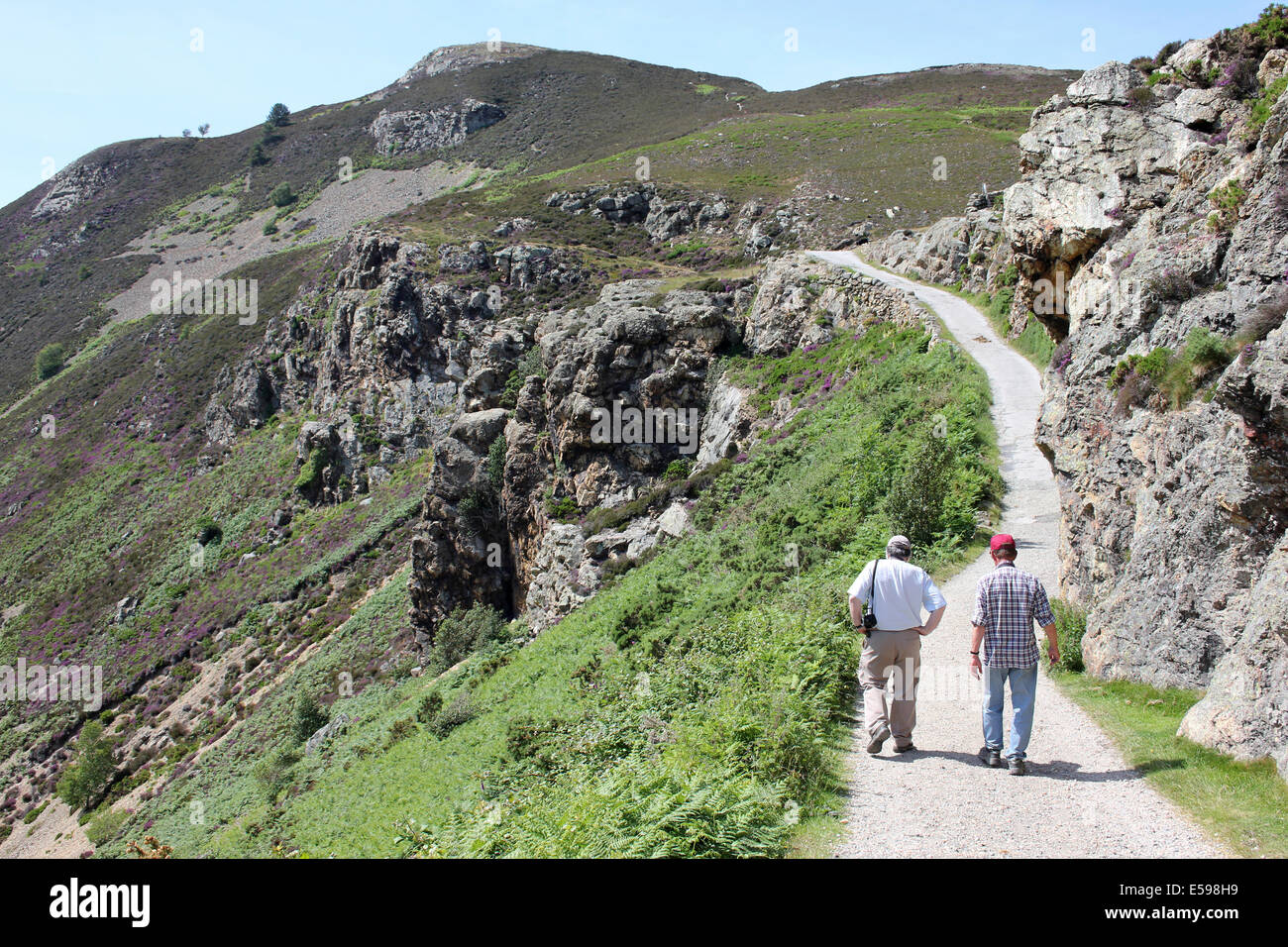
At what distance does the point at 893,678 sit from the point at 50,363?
112 metres

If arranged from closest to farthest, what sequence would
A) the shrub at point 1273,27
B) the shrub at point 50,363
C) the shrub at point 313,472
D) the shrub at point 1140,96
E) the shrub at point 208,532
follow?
the shrub at point 1273,27 < the shrub at point 1140,96 < the shrub at point 313,472 < the shrub at point 208,532 < the shrub at point 50,363

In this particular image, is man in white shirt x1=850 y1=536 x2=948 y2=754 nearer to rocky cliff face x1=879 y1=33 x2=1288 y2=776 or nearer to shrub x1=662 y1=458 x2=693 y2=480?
rocky cliff face x1=879 y1=33 x2=1288 y2=776

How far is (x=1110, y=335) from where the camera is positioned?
37.0 feet

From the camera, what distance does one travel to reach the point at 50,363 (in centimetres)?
9225

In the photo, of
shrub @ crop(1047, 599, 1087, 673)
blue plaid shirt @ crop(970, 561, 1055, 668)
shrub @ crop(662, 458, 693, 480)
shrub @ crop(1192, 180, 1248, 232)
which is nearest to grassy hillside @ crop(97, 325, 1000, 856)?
blue plaid shirt @ crop(970, 561, 1055, 668)

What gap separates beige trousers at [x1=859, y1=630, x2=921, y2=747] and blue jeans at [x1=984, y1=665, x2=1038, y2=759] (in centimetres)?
69

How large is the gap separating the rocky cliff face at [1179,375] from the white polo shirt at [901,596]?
7.97 feet

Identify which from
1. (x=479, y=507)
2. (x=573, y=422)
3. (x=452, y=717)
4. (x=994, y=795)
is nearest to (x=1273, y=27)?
(x=994, y=795)

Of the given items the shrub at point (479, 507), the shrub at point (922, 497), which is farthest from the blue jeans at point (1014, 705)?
the shrub at point (479, 507)

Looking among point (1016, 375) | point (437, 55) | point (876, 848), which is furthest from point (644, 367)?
point (437, 55)

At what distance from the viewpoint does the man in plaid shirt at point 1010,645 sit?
6988 mm

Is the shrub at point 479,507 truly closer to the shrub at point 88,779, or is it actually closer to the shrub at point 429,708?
the shrub at point 429,708

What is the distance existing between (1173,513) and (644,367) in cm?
2854
